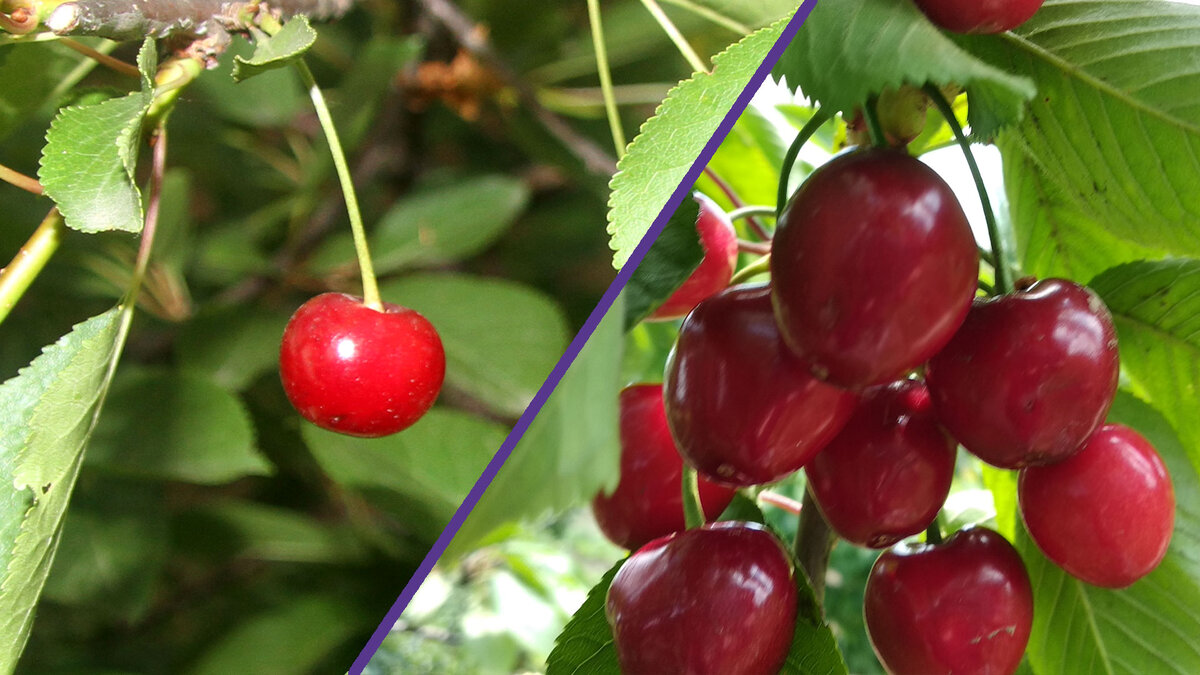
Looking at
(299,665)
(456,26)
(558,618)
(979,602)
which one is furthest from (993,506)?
(456,26)

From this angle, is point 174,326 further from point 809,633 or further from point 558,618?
point 809,633

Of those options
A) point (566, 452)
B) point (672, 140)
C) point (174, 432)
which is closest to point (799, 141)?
point (672, 140)

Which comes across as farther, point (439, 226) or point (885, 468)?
point (439, 226)

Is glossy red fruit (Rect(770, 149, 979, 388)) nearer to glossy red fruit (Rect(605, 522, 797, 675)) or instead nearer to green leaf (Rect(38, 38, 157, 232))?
glossy red fruit (Rect(605, 522, 797, 675))

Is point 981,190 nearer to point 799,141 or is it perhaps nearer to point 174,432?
point 799,141

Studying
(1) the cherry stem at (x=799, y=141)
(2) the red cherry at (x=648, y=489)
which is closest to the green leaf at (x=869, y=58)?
(1) the cherry stem at (x=799, y=141)

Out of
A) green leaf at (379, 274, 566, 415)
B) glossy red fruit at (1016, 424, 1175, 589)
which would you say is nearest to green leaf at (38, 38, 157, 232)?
glossy red fruit at (1016, 424, 1175, 589)

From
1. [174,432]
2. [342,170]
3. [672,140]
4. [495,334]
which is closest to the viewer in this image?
[672,140]
